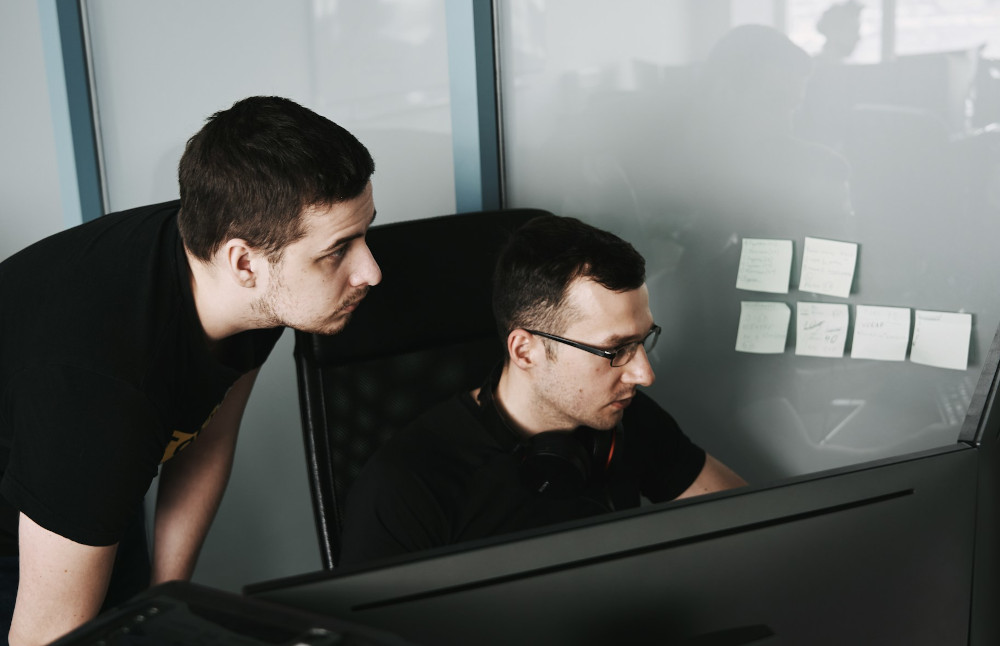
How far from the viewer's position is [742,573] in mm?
595

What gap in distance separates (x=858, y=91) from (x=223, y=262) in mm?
1088

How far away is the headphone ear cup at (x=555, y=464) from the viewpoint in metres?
1.19

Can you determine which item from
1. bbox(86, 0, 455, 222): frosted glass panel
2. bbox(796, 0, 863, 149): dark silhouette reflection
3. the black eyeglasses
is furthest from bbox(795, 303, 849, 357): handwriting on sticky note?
bbox(86, 0, 455, 222): frosted glass panel

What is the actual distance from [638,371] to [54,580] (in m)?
0.82

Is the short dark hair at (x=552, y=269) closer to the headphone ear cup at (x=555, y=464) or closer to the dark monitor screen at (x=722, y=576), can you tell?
the headphone ear cup at (x=555, y=464)

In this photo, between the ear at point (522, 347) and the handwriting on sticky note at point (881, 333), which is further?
the handwriting on sticky note at point (881, 333)

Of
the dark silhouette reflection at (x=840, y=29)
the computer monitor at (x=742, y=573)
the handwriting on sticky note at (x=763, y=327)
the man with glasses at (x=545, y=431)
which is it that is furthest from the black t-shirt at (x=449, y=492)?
the dark silhouette reflection at (x=840, y=29)

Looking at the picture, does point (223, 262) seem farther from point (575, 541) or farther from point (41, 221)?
point (41, 221)

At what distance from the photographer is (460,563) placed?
0.53 meters

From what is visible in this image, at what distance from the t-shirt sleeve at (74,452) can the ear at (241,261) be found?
0.20 metres

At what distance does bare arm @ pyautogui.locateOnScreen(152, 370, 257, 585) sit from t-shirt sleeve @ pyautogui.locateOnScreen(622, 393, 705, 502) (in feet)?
2.06

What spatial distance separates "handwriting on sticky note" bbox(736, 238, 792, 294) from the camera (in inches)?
66.3

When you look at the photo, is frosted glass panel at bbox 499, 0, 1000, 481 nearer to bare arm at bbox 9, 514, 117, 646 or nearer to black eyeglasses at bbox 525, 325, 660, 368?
black eyeglasses at bbox 525, 325, 660, 368

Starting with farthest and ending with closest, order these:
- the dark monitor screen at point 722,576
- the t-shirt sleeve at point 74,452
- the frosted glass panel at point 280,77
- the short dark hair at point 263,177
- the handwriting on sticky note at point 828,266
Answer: the frosted glass panel at point 280,77
the handwriting on sticky note at point 828,266
the short dark hair at point 263,177
the t-shirt sleeve at point 74,452
the dark monitor screen at point 722,576
